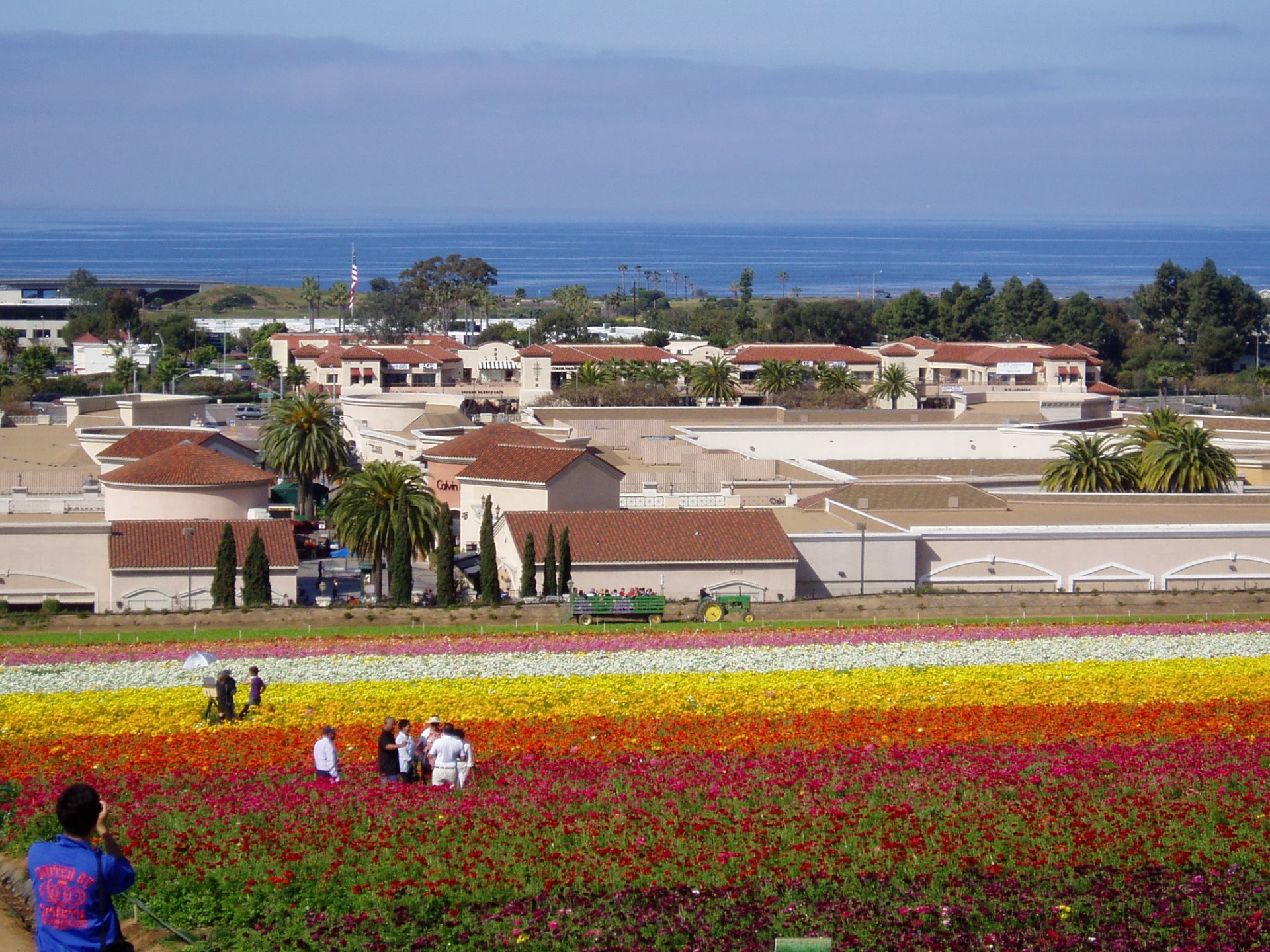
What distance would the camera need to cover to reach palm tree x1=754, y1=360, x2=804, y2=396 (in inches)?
4173

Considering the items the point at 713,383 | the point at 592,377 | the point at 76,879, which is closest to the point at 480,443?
the point at 713,383

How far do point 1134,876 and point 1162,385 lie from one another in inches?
4406

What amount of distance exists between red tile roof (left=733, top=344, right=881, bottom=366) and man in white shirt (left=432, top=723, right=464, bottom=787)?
91.4 meters

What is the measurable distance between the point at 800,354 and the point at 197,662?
84589 millimetres

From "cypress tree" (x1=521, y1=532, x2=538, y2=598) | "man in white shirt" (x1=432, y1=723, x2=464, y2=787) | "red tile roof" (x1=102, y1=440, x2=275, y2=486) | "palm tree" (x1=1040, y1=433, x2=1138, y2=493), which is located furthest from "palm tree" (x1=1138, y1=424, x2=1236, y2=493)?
"man in white shirt" (x1=432, y1=723, x2=464, y2=787)

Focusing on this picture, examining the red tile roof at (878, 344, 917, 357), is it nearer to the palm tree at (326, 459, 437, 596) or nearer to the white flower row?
the palm tree at (326, 459, 437, 596)

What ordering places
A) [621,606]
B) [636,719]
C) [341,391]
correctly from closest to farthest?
[636,719], [621,606], [341,391]

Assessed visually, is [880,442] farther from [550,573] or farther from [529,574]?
[550,573]

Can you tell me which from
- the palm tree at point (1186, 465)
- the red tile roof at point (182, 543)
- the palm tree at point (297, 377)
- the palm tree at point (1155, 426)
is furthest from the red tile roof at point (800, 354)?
the red tile roof at point (182, 543)

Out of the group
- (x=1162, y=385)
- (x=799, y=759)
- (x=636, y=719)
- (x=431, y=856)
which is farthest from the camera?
(x=1162, y=385)

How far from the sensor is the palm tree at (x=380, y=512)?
4825 cm

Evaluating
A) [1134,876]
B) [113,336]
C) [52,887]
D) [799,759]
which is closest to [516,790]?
[799,759]

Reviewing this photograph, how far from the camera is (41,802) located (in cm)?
1992

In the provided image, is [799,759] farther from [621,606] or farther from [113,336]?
[113,336]
